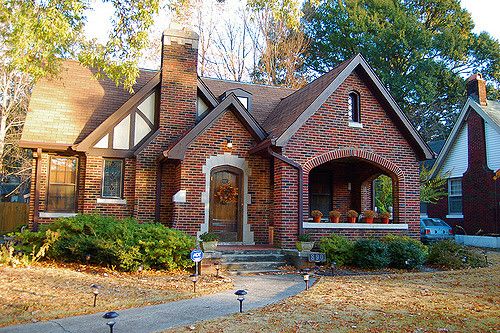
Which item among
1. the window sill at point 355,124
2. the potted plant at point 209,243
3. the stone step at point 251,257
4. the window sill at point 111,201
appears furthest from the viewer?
the window sill at point 355,124

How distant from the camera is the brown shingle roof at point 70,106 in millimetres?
14820

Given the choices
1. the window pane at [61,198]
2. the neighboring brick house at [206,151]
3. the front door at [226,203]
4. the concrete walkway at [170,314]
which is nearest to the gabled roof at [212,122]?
the neighboring brick house at [206,151]

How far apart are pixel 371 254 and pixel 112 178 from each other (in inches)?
324

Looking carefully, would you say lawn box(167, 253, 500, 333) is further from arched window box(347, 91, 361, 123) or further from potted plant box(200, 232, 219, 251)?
arched window box(347, 91, 361, 123)

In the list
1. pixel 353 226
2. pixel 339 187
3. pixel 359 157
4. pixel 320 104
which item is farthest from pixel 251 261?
pixel 339 187

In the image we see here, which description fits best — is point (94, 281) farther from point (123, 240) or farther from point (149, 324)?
point (149, 324)

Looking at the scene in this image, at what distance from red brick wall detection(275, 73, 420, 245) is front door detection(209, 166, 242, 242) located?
2.59 metres

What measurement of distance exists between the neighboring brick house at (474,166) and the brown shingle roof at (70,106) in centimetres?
1655

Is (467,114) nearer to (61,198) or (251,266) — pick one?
(251,266)

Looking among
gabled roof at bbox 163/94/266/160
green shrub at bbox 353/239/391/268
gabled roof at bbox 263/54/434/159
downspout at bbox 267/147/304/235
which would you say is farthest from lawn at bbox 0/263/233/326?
gabled roof at bbox 263/54/434/159

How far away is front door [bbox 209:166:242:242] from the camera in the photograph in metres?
14.7

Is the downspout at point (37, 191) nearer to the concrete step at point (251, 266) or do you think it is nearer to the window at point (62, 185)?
the window at point (62, 185)

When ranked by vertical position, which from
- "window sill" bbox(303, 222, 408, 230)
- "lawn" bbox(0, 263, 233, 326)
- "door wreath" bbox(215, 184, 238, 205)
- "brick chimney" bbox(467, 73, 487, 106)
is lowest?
"lawn" bbox(0, 263, 233, 326)

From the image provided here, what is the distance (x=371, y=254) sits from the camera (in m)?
12.5
